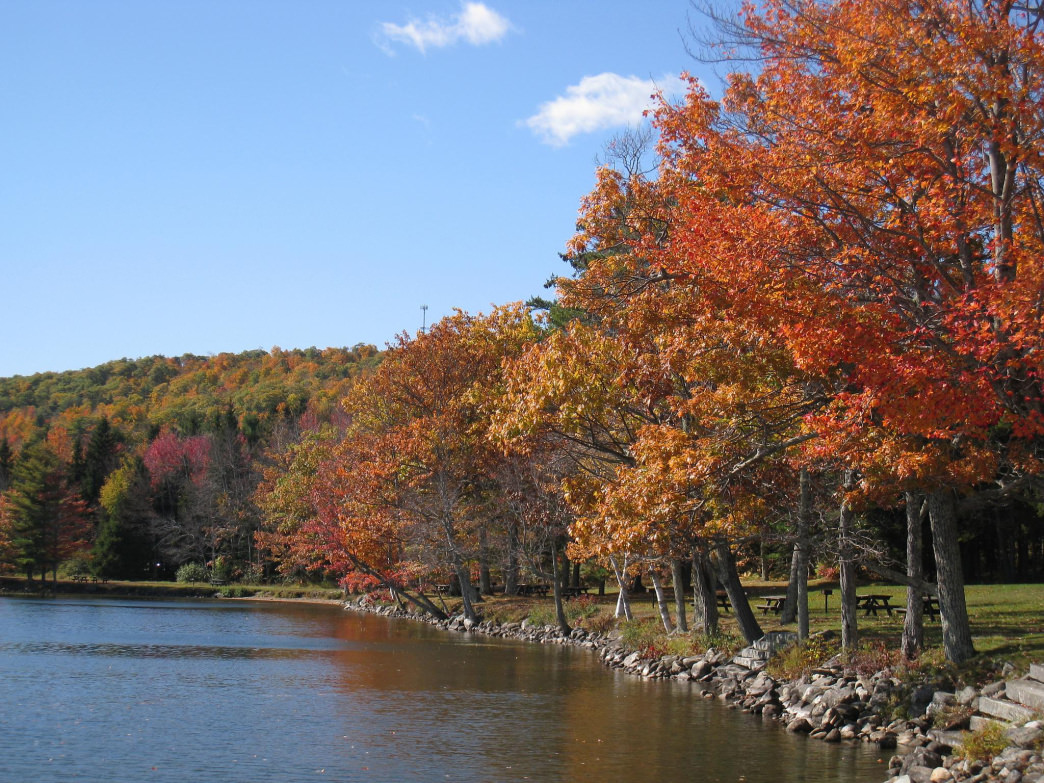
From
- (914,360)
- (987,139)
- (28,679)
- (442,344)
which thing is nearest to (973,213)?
(987,139)

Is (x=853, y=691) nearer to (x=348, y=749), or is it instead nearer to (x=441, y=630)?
(x=348, y=749)

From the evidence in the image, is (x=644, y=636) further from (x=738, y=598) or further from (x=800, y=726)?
(x=800, y=726)

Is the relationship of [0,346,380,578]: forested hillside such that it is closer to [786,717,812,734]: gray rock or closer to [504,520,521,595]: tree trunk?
[504,520,521,595]: tree trunk

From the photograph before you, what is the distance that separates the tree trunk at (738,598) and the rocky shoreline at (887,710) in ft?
2.66

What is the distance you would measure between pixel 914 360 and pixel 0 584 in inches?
2664

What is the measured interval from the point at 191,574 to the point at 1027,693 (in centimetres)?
6460

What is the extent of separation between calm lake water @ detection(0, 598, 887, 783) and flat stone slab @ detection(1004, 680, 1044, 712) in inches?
90.1

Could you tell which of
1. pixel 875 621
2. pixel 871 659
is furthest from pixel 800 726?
pixel 875 621


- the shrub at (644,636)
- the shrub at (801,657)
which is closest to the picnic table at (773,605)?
the shrub at (644,636)

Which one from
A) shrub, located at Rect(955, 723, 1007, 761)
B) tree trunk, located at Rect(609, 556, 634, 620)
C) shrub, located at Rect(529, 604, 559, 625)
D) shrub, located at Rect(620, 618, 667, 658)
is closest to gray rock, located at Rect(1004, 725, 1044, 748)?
shrub, located at Rect(955, 723, 1007, 761)

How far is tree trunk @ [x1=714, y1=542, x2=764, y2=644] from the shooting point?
906 inches

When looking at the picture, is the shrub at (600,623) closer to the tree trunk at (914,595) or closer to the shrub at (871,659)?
the shrub at (871,659)

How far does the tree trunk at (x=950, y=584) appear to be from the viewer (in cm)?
1631

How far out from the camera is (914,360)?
1236 centimetres
